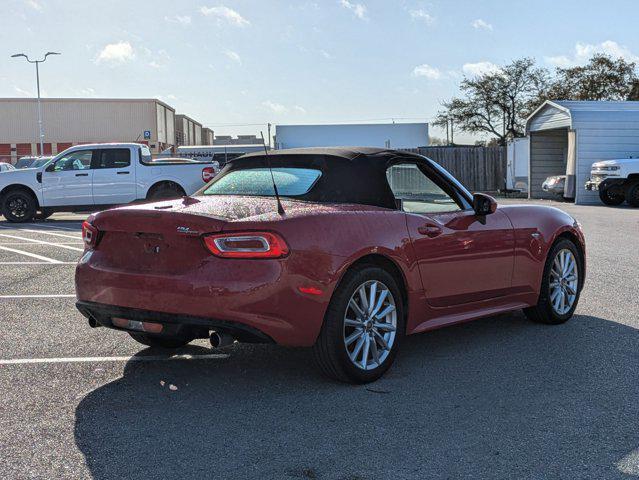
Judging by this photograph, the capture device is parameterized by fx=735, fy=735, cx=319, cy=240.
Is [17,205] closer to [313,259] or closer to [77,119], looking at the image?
[313,259]

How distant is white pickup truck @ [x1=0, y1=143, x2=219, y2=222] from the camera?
17703mm

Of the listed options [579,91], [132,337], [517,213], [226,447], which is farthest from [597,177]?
[579,91]

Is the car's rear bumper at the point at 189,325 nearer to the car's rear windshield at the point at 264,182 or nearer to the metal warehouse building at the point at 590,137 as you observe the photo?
the car's rear windshield at the point at 264,182

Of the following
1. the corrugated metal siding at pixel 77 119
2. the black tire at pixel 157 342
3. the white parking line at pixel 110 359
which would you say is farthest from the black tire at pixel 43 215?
the corrugated metal siding at pixel 77 119

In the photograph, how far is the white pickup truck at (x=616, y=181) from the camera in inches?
933

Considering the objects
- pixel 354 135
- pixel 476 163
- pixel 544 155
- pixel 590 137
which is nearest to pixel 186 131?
pixel 354 135

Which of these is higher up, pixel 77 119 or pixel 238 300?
pixel 77 119

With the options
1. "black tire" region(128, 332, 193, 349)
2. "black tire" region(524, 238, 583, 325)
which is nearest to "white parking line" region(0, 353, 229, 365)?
"black tire" region(128, 332, 193, 349)

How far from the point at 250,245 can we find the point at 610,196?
23.3 m

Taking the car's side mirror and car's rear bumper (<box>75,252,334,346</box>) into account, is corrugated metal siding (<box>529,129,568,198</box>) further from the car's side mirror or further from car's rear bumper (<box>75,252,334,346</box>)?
car's rear bumper (<box>75,252,334,346</box>)

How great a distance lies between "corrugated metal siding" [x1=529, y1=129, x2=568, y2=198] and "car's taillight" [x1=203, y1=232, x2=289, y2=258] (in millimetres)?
29706

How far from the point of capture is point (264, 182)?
201 inches

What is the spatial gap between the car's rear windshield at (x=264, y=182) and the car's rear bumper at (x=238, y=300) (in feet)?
2.65

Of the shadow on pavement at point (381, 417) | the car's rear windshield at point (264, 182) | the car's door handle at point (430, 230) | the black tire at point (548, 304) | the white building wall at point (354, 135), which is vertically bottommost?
the shadow on pavement at point (381, 417)
